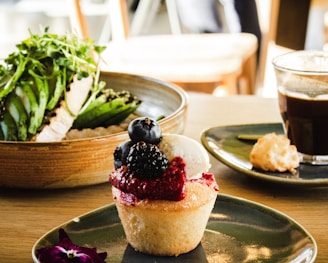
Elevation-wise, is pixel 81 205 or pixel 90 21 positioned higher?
pixel 81 205

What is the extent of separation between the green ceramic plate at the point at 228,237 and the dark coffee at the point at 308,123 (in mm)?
313

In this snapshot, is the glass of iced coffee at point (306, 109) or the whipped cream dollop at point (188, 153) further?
the glass of iced coffee at point (306, 109)

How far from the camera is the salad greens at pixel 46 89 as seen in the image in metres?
1.24

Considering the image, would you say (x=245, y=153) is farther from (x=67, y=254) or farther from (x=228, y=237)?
(x=67, y=254)

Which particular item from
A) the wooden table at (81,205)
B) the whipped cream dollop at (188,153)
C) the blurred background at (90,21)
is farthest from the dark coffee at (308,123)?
the blurred background at (90,21)

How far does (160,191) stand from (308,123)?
1.66 feet

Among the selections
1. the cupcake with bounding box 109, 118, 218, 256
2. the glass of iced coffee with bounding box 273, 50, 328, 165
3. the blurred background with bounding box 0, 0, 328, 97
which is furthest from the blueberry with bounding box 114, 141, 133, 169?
the blurred background with bounding box 0, 0, 328, 97

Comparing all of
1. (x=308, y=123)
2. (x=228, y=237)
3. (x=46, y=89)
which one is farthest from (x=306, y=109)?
(x=46, y=89)

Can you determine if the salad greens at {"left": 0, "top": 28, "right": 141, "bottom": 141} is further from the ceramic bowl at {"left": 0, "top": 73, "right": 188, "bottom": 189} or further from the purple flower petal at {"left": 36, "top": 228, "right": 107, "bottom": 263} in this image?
the purple flower petal at {"left": 36, "top": 228, "right": 107, "bottom": 263}

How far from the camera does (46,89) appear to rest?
1271mm

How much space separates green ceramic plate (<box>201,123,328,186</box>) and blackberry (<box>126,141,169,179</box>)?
1.02 ft

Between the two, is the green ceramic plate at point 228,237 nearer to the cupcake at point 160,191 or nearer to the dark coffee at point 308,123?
the cupcake at point 160,191

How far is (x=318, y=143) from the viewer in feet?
4.04

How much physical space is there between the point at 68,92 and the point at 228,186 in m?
0.39
